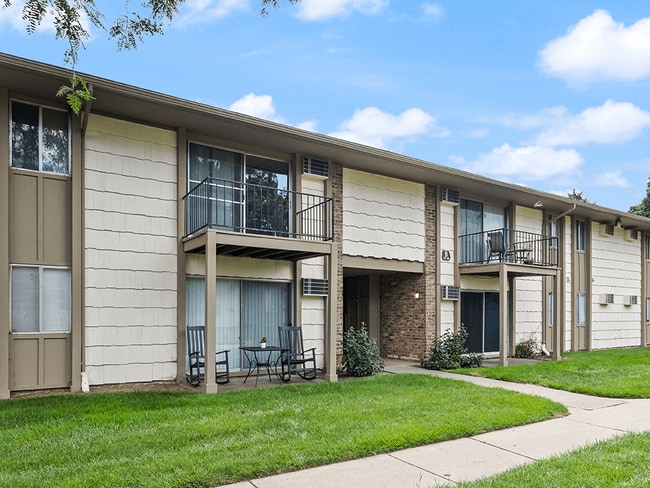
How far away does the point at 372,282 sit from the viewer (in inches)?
570

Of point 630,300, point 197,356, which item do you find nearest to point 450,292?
point 197,356

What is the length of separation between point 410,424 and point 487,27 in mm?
6790

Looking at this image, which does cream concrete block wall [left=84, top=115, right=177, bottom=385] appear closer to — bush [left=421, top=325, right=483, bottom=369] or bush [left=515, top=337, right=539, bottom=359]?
bush [left=421, top=325, right=483, bottom=369]

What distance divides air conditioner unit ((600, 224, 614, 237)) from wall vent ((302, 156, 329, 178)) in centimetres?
1146

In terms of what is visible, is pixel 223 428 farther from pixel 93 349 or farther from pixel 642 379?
pixel 642 379

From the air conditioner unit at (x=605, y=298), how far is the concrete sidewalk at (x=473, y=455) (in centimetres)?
1156

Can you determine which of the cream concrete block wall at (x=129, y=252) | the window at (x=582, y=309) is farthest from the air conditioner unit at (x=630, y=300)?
the cream concrete block wall at (x=129, y=252)

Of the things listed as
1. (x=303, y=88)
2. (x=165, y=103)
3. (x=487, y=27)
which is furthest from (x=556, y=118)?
(x=165, y=103)

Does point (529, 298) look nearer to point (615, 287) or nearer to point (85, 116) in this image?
point (615, 287)

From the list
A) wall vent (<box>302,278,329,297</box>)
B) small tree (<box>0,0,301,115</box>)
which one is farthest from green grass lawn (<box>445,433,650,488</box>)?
wall vent (<box>302,278,329,297</box>)

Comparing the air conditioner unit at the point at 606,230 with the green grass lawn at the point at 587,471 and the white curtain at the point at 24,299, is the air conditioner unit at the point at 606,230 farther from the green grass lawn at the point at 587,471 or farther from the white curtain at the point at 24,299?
the white curtain at the point at 24,299

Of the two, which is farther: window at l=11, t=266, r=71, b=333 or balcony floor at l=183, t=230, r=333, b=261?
balcony floor at l=183, t=230, r=333, b=261

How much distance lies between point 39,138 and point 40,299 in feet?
8.16

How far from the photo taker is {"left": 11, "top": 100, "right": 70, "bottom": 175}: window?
27.4ft
